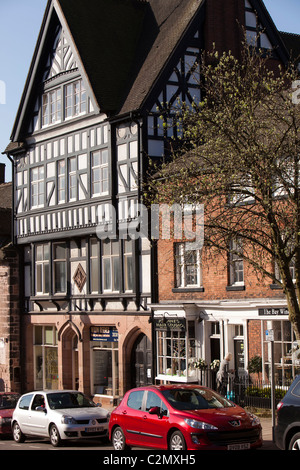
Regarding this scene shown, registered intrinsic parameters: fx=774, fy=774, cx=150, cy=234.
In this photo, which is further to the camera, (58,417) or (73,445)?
(73,445)

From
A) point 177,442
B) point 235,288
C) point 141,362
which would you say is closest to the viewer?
point 177,442

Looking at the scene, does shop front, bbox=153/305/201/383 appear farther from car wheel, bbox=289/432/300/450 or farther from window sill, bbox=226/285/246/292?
car wheel, bbox=289/432/300/450

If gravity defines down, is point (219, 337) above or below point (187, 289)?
below

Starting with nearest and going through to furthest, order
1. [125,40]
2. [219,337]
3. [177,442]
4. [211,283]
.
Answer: [177,442] → [219,337] → [211,283] → [125,40]

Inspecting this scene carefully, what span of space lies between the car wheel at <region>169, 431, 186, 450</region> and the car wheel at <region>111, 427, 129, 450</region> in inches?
78.5

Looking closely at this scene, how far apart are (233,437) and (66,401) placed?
7.33m

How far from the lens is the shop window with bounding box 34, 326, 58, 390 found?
3544cm

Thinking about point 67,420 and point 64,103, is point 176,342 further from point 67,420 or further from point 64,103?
point 64,103

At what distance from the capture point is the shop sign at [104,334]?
31.4 meters

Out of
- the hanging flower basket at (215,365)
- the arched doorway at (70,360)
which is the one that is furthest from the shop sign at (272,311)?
the arched doorway at (70,360)

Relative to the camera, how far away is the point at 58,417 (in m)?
20.6

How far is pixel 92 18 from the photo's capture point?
33906mm

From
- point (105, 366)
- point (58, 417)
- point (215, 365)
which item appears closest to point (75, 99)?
point (105, 366)
